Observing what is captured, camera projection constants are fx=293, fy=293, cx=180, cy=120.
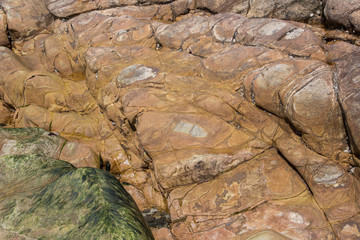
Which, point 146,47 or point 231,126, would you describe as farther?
point 146,47

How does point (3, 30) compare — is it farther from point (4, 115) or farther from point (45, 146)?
point (45, 146)

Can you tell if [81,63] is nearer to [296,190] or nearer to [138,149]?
[138,149]

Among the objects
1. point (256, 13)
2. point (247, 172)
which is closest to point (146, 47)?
point (256, 13)

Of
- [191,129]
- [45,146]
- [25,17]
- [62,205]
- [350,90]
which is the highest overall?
[350,90]

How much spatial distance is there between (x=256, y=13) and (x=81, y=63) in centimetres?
399

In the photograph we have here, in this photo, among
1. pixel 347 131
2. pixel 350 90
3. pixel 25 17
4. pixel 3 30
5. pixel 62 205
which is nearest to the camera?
pixel 62 205

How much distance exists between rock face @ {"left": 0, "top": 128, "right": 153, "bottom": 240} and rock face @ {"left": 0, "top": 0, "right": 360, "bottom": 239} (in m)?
0.31

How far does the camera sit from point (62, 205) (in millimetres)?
3234

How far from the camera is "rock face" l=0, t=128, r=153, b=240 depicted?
291 centimetres

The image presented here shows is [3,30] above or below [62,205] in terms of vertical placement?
above

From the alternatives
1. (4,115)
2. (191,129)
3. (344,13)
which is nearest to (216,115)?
(191,129)

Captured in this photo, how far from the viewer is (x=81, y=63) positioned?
6.54 metres

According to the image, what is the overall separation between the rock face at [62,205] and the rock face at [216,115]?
0.31 m

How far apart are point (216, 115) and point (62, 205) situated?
2592 millimetres
